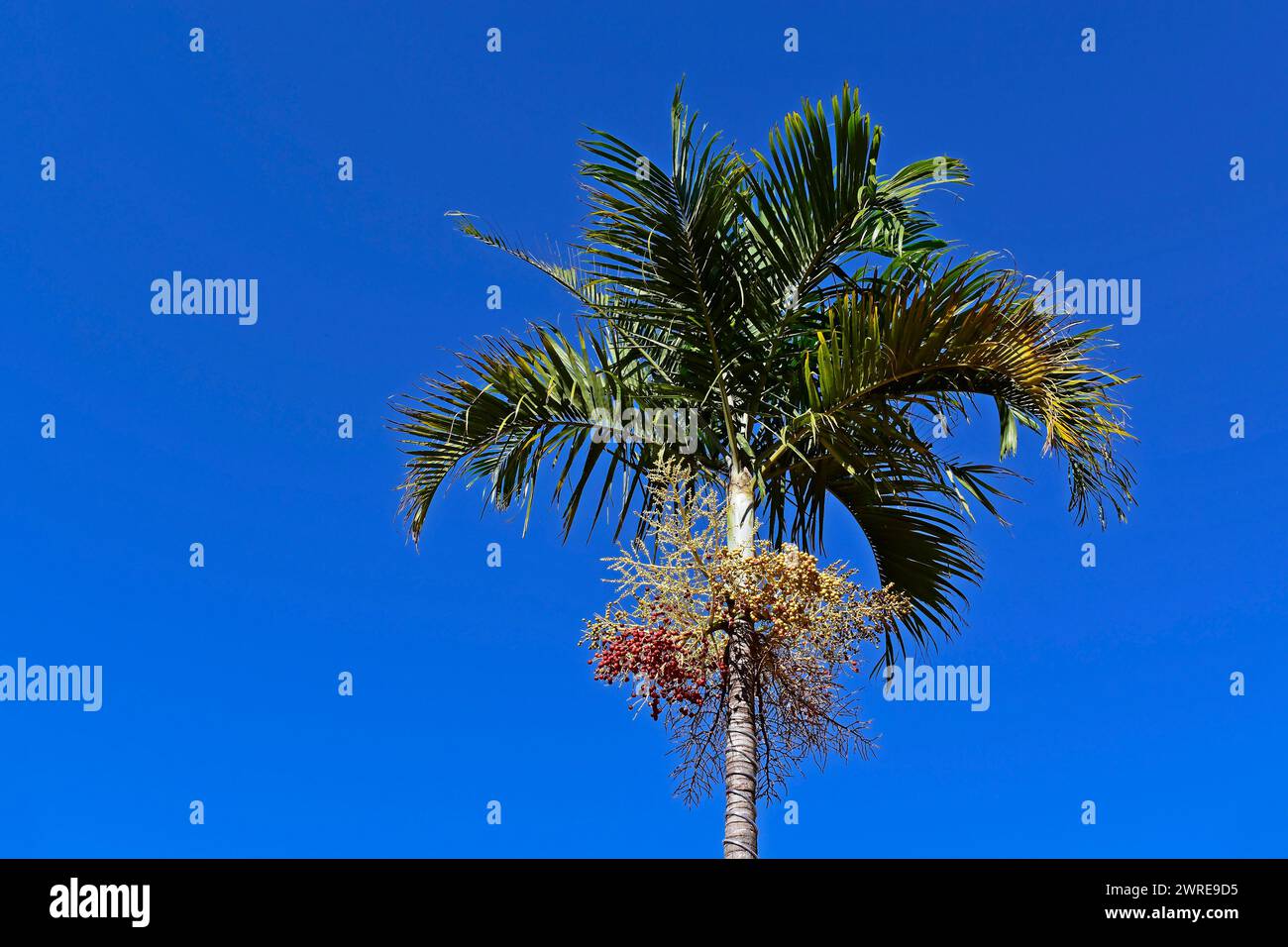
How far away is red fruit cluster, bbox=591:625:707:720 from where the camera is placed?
7.00 metres

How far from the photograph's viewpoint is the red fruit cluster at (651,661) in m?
7.00

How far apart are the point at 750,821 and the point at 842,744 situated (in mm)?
955

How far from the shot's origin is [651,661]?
6.99 metres

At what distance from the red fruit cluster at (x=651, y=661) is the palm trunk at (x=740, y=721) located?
0.84ft

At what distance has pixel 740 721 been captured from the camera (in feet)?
23.2

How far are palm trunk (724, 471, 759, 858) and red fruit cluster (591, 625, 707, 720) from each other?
26cm

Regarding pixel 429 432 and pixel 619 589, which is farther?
pixel 429 432

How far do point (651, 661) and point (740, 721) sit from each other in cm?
66

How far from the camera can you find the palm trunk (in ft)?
21.9

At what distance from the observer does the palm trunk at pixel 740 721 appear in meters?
6.67

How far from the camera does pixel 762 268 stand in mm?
8188
